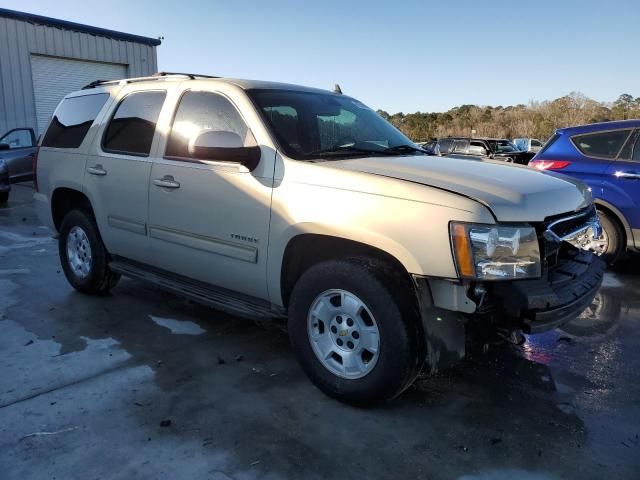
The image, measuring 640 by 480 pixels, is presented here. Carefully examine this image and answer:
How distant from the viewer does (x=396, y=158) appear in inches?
140

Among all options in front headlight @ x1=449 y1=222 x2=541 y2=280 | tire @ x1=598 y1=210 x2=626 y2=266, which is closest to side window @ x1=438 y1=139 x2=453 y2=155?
tire @ x1=598 y1=210 x2=626 y2=266

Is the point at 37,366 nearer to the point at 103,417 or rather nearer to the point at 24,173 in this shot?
the point at 103,417

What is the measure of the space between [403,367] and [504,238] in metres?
0.84

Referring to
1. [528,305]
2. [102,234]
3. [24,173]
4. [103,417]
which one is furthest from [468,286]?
[24,173]

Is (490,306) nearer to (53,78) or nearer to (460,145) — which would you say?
(460,145)

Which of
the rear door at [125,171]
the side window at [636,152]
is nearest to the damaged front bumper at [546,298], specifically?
the rear door at [125,171]

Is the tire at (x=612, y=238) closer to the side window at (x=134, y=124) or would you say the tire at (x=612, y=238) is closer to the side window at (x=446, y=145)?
the side window at (x=134, y=124)

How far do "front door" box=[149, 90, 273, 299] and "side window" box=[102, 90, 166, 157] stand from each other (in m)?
0.29

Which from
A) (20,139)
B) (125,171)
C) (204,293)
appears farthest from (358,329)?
(20,139)

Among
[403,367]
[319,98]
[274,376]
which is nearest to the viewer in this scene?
[403,367]

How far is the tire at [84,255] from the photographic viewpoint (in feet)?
15.9

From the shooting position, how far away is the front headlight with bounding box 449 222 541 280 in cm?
259

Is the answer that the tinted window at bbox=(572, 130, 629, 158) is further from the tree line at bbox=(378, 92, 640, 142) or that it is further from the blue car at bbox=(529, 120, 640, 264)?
the tree line at bbox=(378, 92, 640, 142)

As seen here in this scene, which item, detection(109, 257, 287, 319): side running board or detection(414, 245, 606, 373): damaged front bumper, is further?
detection(109, 257, 287, 319): side running board
